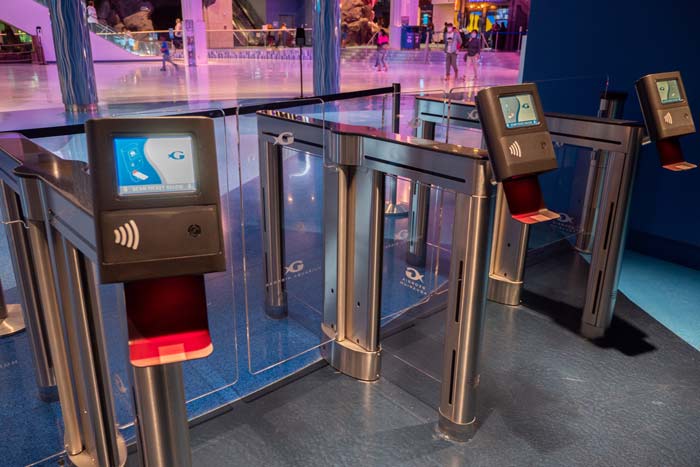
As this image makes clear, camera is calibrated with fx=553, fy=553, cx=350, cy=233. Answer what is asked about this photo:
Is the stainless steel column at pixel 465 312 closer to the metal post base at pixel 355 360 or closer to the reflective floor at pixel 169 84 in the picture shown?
the metal post base at pixel 355 360

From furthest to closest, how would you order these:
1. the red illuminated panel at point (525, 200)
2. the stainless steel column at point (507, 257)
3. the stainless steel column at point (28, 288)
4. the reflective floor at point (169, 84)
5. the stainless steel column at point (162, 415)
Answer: the reflective floor at point (169, 84) < the stainless steel column at point (507, 257) < the stainless steel column at point (28, 288) < the red illuminated panel at point (525, 200) < the stainless steel column at point (162, 415)

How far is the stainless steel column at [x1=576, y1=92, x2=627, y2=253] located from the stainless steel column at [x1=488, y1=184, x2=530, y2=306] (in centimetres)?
100

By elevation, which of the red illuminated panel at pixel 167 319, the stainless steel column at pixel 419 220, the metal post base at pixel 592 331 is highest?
the red illuminated panel at pixel 167 319

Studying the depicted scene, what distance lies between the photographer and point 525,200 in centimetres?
175

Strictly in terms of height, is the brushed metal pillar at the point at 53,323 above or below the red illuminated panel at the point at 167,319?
below

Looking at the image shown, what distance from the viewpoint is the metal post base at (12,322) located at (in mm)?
2607

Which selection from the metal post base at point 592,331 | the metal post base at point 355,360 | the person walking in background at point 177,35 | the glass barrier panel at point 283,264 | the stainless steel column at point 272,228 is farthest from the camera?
the person walking in background at point 177,35

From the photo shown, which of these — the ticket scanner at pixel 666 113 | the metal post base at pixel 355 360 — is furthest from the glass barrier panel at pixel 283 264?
the ticket scanner at pixel 666 113

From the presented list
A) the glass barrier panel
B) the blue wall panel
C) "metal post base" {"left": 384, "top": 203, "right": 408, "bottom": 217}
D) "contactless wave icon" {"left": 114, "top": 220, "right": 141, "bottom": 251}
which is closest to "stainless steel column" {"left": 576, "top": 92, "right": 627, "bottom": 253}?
the blue wall panel

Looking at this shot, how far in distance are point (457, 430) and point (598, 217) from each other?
5.04 feet

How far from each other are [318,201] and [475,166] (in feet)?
5.32

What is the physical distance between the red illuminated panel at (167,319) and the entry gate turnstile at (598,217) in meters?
1.40

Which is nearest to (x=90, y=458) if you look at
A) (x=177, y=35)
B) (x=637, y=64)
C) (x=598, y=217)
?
(x=598, y=217)

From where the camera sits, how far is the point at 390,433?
2.02 meters
